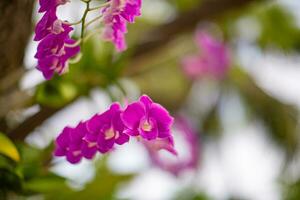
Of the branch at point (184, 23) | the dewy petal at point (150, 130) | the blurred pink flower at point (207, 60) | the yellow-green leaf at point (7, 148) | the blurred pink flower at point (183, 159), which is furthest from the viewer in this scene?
the blurred pink flower at point (207, 60)

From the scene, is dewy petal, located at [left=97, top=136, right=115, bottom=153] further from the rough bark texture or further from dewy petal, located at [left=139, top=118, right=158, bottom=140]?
the rough bark texture

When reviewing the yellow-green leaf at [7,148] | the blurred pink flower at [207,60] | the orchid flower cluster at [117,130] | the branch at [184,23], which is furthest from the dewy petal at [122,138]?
the blurred pink flower at [207,60]

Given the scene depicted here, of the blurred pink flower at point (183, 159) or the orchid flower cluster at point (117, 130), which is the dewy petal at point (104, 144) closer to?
the orchid flower cluster at point (117, 130)

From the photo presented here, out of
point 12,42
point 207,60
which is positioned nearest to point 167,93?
point 207,60

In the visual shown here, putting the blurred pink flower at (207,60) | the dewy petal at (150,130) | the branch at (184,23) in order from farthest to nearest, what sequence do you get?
the blurred pink flower at (207,60) < the branch at (184,23) < the dewy petal at (150,130)

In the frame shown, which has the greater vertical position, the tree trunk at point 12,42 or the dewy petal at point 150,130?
the tree trunk at point 12,42

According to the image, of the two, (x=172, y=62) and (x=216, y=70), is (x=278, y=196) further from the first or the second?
(x=172, y=62)
